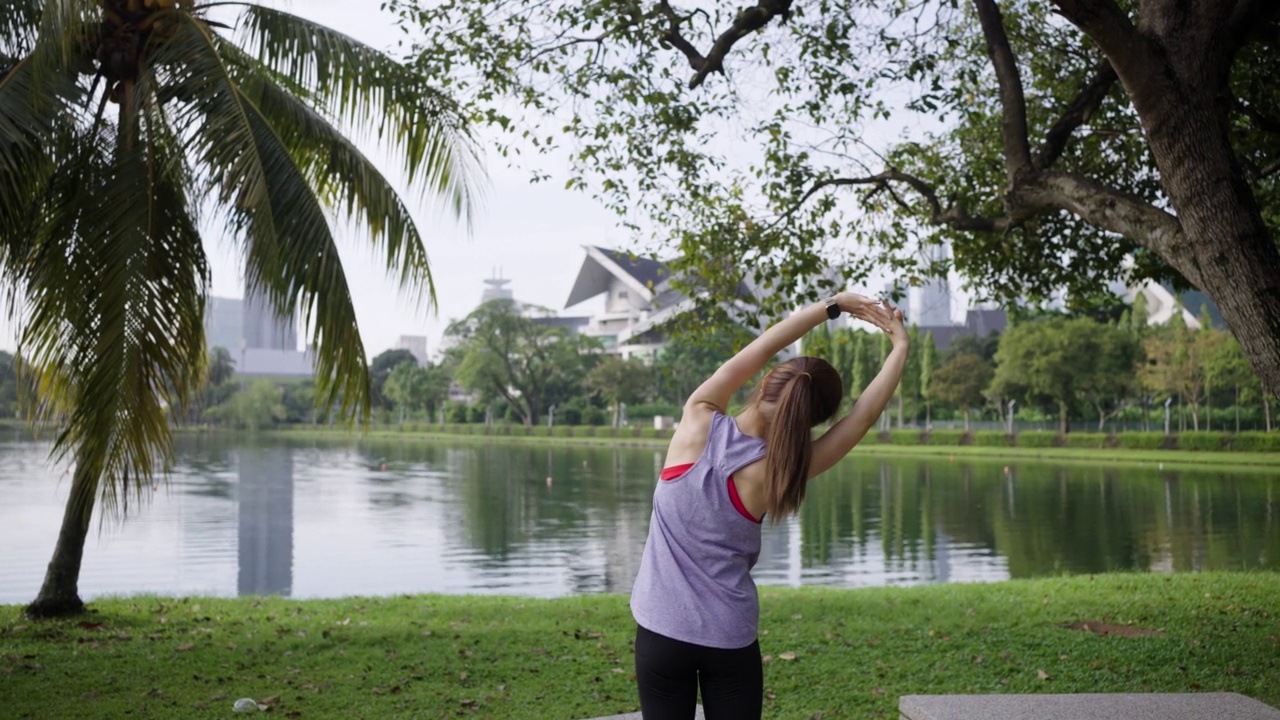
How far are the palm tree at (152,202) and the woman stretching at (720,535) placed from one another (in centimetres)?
434

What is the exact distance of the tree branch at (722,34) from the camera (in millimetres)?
6723

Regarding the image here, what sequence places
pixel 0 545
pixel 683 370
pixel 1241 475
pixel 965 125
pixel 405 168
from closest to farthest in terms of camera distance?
pixel 405 168, pixel 965 125, pixel 0 545, pixel 1241 475, pixel 683 370

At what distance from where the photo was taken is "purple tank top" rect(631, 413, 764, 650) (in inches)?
82.8

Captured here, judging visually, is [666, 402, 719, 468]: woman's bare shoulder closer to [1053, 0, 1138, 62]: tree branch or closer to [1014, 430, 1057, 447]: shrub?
[1053, 0, 1138, 62]: tree branch

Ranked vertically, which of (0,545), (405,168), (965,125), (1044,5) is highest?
(1044,5)

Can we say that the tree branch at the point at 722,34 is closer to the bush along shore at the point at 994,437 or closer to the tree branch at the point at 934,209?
the tree branch at the point at 934,209

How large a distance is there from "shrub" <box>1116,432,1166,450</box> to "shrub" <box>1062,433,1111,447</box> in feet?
2.15

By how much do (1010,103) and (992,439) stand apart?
35.1 meters

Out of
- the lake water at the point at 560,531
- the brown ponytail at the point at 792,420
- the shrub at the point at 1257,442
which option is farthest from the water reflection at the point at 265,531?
the shrub at the point at 1257,442

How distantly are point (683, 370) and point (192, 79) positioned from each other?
4710 cm

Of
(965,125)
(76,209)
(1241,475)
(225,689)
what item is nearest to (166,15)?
(76,209)

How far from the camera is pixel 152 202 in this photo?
6320mm

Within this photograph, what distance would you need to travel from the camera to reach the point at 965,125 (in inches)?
372

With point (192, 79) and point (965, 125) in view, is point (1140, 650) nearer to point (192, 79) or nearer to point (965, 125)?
point (965, 125)
